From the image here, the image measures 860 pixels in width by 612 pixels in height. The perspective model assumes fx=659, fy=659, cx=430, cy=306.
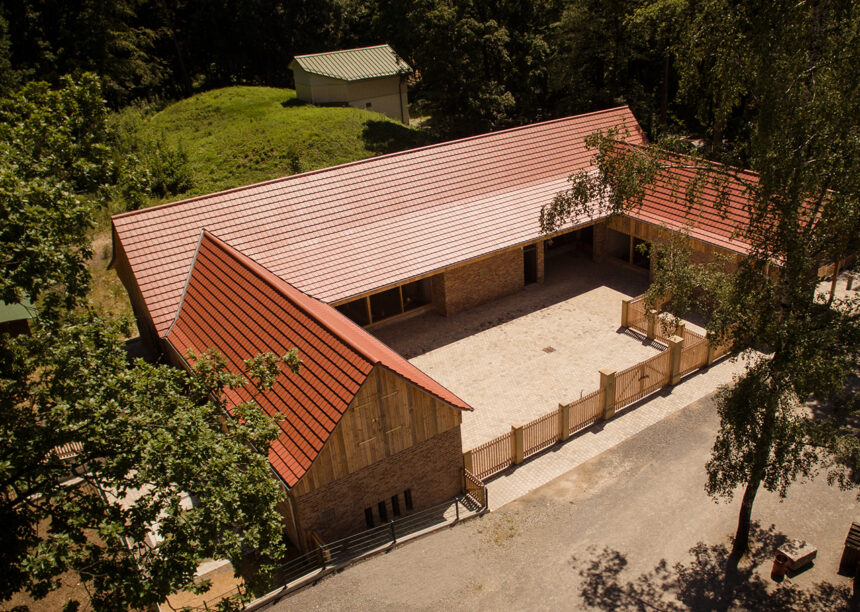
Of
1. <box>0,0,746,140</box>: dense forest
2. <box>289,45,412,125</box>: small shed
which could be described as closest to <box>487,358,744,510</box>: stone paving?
<box>0,0,746,140</box>: dense forest

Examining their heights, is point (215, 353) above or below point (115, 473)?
above

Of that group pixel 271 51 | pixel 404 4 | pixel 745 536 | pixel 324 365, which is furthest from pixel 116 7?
pixel 745 536

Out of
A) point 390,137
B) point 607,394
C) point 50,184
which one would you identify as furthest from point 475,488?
point 390,137

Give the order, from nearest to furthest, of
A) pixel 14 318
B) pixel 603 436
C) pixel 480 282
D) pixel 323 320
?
1. pixel 323 320
2. pixel 603 436
3. pixel 14 318
4. pixel 480 282

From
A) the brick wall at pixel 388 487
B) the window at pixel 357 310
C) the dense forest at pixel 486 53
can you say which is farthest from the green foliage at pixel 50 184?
the dense forest at pixel 486 53

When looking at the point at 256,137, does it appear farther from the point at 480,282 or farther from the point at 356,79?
the point at 480,282

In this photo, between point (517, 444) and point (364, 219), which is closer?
point (517, 444)

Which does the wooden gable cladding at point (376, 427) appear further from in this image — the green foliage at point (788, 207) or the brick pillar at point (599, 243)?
the brick pillar at point (599, 243)

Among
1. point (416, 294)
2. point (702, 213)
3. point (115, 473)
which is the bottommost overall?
point (416, 294)
